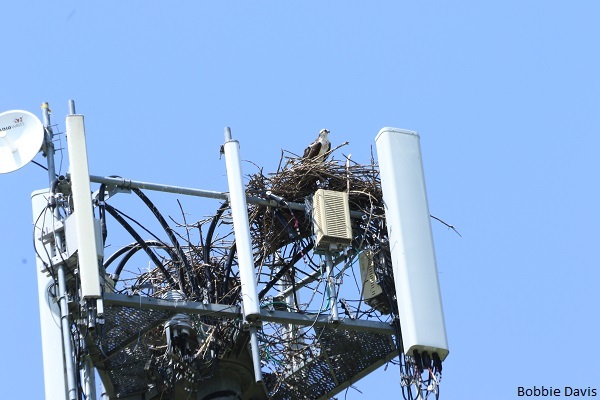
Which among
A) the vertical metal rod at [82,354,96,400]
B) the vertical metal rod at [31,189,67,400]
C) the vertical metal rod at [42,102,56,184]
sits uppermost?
the vertical metal rod at [42,102,56,184]

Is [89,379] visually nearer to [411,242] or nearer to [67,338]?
[67,338]

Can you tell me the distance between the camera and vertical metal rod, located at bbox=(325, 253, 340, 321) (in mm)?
18281

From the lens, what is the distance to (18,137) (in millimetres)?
18547

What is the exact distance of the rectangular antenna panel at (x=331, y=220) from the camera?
1878 cm

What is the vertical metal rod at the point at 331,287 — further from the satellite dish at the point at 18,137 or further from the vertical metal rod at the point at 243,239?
the satellite dish at the point at 18,137

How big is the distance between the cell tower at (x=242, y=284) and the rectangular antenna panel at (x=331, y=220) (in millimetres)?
13

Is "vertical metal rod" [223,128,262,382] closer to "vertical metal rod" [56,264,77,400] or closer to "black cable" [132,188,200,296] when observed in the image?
"black cable" [132,188,200,296]

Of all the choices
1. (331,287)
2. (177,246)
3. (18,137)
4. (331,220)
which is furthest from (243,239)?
(18,137)

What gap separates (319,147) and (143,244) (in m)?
2.54

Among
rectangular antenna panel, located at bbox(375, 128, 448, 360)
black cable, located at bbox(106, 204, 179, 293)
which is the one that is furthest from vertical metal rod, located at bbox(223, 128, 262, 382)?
rectangular antenna panel, located at bbox(375, 128, 448, 360)

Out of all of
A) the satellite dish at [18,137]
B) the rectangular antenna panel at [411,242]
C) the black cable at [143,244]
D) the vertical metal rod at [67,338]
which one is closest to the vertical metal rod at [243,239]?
the black cable at [143,244]

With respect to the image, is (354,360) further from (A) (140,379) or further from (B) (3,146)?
(B) (3,146)

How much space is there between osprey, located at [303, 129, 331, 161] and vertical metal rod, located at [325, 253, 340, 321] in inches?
72.3

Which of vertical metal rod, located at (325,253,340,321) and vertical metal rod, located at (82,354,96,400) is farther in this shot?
vertical metal rod, located at (325,253,340,321)
